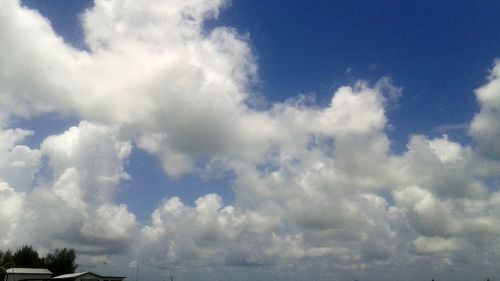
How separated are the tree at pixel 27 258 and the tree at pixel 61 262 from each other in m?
3.51

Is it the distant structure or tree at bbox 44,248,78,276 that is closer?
the distant structure

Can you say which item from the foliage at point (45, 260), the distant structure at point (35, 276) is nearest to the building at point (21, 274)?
the distant structure at point (35, 276)

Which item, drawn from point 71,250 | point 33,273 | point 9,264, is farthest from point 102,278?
point 71,250

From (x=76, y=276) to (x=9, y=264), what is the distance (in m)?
50.4

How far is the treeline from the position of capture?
508 ft

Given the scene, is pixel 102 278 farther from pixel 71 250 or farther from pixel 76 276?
pixel 71 250

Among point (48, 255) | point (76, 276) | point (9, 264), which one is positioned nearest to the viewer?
point (76, 276)

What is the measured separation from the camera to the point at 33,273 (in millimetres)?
113375

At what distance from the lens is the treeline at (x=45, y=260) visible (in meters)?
155

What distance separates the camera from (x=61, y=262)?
16325cm

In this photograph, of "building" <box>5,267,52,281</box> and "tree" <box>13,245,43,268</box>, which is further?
"tree" <box>13,245,43,268</box>

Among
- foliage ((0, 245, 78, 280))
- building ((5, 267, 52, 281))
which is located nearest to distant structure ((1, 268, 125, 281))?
building ((5, 267, 52, 281))

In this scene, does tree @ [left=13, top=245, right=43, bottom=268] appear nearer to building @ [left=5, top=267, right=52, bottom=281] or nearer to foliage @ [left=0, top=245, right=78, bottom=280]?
foliage @ [left=0, top=245, right=78, bottom=280]

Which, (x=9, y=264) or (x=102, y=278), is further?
(x=9, y=264)
